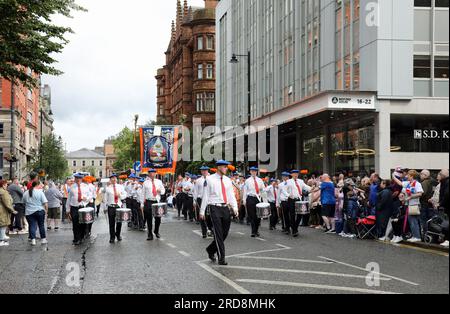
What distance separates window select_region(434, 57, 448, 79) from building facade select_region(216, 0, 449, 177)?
42 millimetres

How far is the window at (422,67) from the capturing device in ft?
88.2

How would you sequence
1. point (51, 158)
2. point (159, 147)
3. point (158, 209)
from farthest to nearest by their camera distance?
point (51, 158) → point (159, 147) → point (158, 209)

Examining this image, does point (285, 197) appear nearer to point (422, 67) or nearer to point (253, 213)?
point (253, 213)

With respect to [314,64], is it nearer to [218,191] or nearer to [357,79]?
[357,79]

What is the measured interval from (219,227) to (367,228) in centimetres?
680

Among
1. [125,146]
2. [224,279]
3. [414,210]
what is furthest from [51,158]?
[224,279]

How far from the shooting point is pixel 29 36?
17.8m

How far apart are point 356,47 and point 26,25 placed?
16459 millimetres

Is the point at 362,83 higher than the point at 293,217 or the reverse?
higher

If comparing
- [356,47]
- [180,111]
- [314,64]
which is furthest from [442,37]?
[180,111]

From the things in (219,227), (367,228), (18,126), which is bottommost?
(367,228)

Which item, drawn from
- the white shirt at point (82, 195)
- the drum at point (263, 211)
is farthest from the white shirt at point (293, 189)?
the white shirt at point (82, 195)

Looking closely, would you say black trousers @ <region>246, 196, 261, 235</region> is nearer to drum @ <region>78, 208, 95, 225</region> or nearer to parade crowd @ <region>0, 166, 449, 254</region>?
parade crowd @ <region>0, 166, 449, 254</region>
